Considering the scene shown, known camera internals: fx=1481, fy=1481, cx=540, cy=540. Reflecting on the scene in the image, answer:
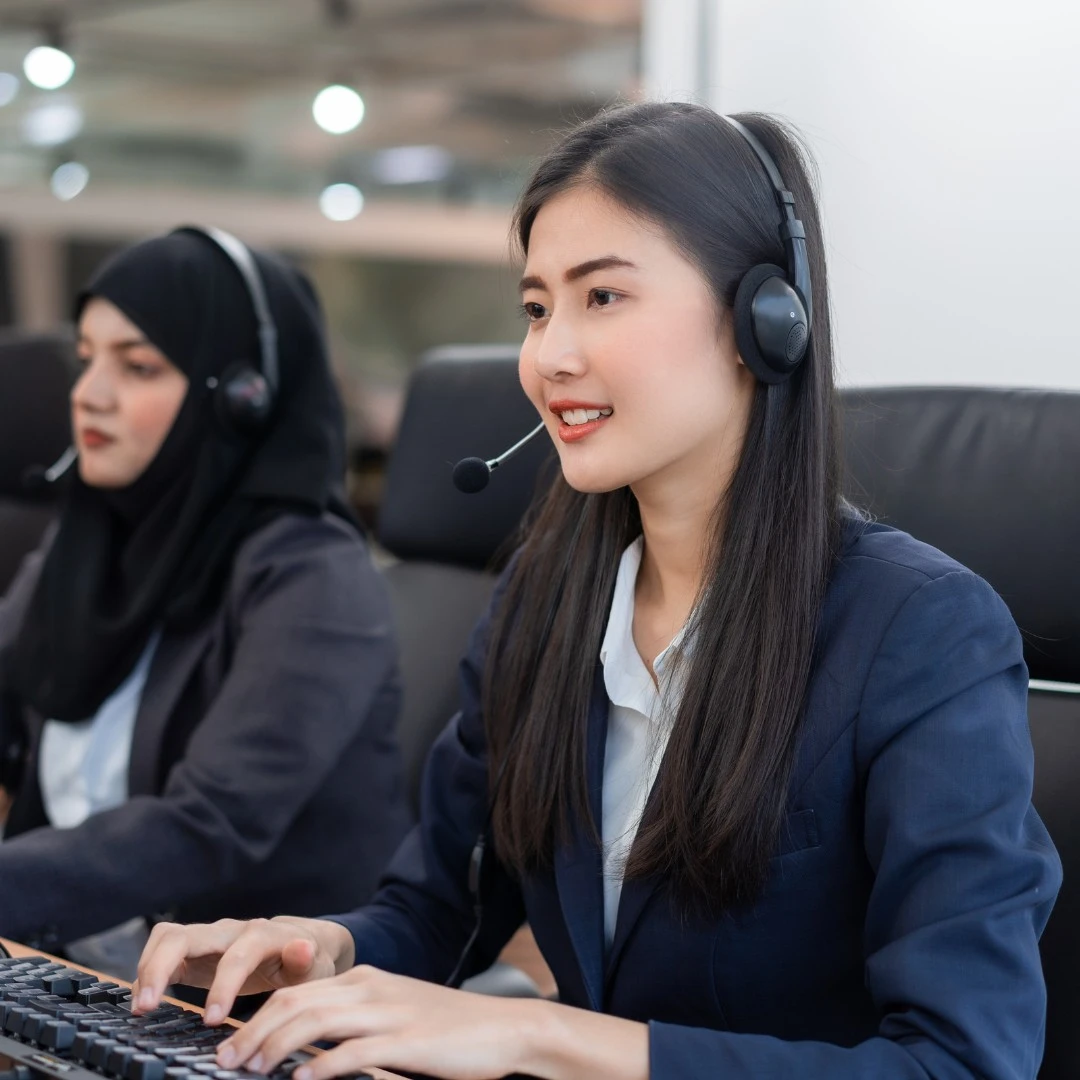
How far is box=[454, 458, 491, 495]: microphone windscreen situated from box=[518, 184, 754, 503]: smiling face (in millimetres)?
107

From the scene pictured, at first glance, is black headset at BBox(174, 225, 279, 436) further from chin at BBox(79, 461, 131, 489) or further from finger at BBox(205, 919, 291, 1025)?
finger at BBox(205, 919, 291, 1025)

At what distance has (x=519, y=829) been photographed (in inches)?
42.2

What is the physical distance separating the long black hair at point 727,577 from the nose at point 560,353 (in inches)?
3.5

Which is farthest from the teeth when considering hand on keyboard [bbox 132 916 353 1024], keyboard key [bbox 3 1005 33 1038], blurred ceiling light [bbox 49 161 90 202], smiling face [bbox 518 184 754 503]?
blurred ceiling light [bbox 49 161 90 202]

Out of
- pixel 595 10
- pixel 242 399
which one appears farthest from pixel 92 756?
pixel 595 10

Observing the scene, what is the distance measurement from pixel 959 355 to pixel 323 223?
25.1 feet

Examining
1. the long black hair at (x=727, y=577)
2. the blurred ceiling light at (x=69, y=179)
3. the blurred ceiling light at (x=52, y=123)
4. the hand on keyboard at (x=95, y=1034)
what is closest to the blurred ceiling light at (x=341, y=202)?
the blurred ceiling light at (x=69, y=179)

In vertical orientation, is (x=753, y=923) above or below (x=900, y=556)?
below

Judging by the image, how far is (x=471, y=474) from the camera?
1101mm

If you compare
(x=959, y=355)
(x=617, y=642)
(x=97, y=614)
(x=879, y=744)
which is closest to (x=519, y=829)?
(x=617, y=642)

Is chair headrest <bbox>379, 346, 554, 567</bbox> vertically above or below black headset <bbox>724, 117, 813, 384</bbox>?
below

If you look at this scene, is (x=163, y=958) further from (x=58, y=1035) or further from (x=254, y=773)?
(x=254, y=773)

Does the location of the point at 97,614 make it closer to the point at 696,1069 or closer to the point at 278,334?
the point at 278,334

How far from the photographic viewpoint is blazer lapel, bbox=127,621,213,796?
5.06 ft
